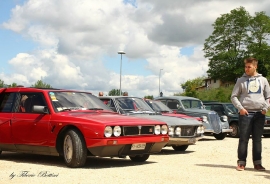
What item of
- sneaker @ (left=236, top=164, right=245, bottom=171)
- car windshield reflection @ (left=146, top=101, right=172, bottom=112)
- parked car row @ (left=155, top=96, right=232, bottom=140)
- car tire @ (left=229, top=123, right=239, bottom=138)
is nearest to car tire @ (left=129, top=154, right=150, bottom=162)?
sneaker @ (left=236, top=164, right=245, bottom=171)

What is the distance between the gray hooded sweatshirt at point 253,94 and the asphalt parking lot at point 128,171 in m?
1.14

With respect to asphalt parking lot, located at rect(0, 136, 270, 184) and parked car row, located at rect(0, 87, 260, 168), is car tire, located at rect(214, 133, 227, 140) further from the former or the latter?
parked car row, located at rect(0, 87, 260, 168)

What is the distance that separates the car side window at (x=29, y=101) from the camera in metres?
9.20

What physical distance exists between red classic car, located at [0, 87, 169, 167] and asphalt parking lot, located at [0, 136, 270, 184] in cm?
29

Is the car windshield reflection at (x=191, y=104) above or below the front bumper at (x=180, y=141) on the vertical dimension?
above

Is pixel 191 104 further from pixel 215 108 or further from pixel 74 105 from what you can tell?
pixel 74 105

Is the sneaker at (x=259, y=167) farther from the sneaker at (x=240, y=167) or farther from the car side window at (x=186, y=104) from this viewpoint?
the car side window at (x=186, y=104)

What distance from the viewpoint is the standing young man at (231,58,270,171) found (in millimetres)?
8242

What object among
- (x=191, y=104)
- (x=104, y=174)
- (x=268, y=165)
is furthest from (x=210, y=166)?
(x=191, y=104)

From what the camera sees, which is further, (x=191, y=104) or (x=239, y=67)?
(x=239, y=67)

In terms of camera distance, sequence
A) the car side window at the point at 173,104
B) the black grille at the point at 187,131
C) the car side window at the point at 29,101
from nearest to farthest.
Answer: the car side window at the point at 29,101 → the black grille at the point at 187,131 → the car side window at the point at 173,104

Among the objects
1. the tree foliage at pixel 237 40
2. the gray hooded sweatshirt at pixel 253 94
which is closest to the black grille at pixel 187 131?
the gray hooded sweatshirt at pixel 253 94

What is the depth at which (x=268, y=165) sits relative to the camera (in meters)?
9.28

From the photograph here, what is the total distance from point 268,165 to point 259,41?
61784mm
